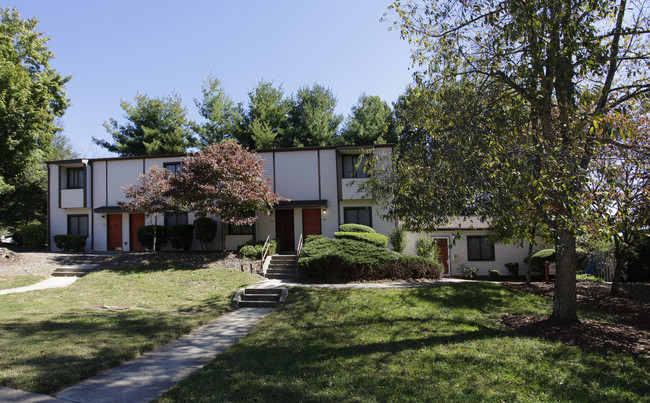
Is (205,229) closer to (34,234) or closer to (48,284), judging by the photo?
(48,284)

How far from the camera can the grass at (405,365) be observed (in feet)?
14.3

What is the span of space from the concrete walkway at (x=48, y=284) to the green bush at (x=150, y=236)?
16.5ft

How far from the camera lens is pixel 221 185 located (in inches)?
624

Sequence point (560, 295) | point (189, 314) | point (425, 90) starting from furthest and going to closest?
point (189, 314) → point (425, 90) → point (560, 295)

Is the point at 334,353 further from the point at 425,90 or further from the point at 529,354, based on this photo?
the point at 425,90

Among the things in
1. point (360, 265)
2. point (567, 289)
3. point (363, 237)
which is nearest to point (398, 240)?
point (363, 237)

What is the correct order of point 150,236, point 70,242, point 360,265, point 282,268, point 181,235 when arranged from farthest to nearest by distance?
point 70,242 < point 150,236 < point 181,235 < point 282,268 < point 360,265

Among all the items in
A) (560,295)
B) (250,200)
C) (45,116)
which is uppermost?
(45,116)

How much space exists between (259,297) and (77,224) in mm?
16969

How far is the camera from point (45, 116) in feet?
68.5

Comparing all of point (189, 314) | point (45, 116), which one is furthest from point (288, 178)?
point (45, 116)

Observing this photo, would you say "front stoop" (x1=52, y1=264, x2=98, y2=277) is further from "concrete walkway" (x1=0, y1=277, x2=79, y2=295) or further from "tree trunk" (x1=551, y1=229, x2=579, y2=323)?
"tree trunk" (x1=551, y1=229, x2=579, y2=323)

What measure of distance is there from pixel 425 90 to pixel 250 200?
389 inches

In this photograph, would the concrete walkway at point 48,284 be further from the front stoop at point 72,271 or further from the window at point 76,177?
the window at point 76,177
